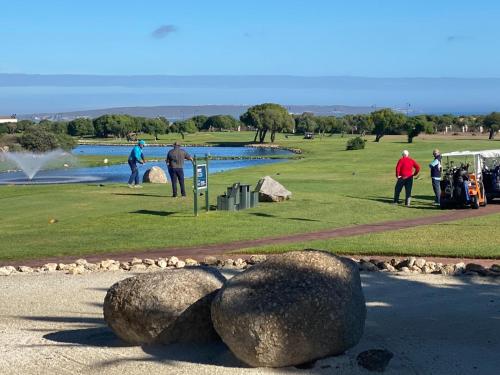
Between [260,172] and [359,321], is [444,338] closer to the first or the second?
[359,321]

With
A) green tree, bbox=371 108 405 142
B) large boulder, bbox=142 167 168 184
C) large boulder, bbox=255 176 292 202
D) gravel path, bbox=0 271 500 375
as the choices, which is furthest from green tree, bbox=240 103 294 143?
gravel path, bbox=0 271 500 375

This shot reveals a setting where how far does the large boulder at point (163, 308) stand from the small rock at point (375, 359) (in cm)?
188

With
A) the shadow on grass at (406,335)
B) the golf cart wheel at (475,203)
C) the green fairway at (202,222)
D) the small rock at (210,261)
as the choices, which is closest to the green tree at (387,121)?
the green fairway at (202,222)

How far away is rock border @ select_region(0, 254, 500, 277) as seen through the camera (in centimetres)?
1471

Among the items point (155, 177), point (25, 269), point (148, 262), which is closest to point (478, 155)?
point (155, 177)

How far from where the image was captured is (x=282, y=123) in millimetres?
111875

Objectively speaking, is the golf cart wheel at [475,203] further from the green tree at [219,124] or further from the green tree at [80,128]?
the green tree at [219,124]

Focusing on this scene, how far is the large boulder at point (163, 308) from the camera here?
32.0ft

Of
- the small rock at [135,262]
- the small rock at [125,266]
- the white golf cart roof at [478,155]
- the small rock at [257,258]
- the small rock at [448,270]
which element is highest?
the white golf cart roof at [478,155]

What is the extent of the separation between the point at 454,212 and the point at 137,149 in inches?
465

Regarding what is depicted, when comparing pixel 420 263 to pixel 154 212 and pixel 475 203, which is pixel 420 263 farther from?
pixel 475 203

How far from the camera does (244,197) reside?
24.4 m

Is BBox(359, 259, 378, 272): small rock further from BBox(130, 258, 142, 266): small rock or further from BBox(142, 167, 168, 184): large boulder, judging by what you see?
BBox(142, 167, 168, 184): large boulder

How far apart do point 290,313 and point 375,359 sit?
126 centimetres
